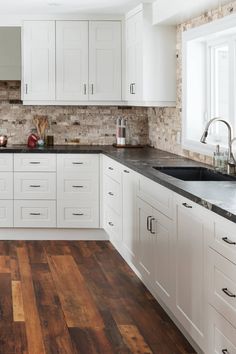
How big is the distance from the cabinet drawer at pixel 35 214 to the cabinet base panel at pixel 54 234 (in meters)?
0.10

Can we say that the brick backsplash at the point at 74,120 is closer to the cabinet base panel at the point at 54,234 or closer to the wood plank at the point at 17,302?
the cabinet base panel at the point at 54,234

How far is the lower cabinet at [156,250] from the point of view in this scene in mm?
4605

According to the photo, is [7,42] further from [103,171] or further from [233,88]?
[233,88]

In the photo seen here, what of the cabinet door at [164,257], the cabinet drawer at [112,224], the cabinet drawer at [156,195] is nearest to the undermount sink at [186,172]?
the cabinet drawer at [156,195]

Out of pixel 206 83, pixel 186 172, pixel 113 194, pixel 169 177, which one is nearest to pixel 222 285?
pixel 169 177

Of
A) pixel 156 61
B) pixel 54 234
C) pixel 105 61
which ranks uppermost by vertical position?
pixel 105 61

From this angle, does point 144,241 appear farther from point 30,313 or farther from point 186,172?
point 30,313

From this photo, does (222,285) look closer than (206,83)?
Yes

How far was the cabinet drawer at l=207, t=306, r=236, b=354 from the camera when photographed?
130 inches

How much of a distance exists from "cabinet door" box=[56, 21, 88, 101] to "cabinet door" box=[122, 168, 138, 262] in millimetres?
1696

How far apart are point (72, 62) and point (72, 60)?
0.02 m

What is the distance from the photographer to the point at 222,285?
3.43 meters

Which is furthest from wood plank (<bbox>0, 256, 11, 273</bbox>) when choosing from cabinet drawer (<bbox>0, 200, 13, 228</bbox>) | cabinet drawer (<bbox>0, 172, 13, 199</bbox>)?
cabinet drawer (<bbox>0, 172, 13, 199</bbox>)

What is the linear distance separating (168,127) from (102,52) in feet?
3.73
